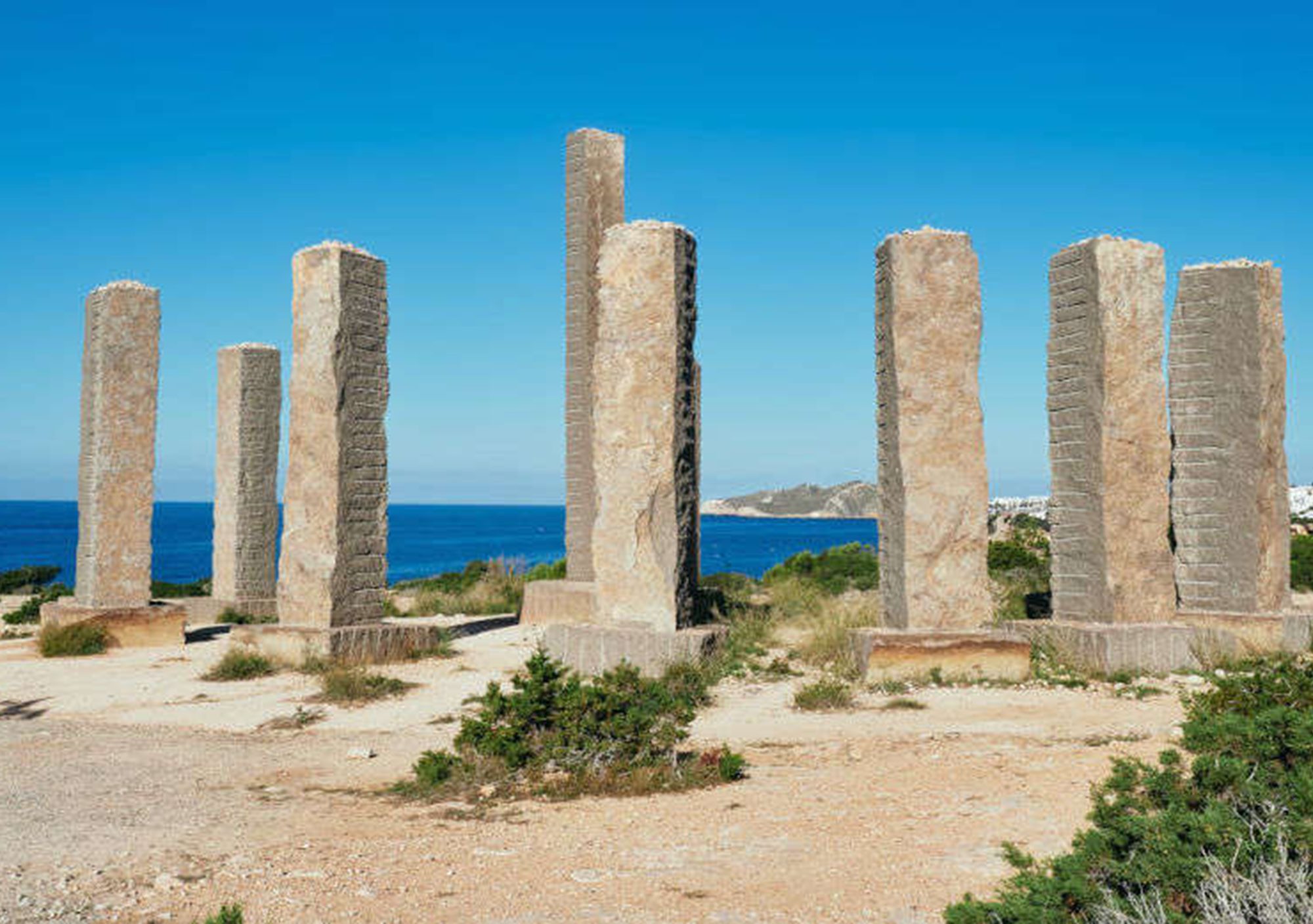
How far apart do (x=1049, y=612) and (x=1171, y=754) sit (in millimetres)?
8363

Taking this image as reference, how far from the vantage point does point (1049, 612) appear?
12148 millimetres

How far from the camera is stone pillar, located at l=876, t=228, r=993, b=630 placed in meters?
9.20

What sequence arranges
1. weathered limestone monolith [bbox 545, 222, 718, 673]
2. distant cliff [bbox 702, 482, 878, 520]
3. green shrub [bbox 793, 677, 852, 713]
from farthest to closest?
distant cliff [bbox 702, 482, 878, 520] < weathered limestone monolith [bbox 545, 222, 718, 673] < green shrub [bbox 793, 677, 852, 713]

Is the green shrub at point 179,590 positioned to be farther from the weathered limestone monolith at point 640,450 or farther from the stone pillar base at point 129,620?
the weathered limestone monolith at point 640,450

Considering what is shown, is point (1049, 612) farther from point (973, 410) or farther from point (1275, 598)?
point (973, 410)

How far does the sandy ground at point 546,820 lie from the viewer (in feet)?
14.0

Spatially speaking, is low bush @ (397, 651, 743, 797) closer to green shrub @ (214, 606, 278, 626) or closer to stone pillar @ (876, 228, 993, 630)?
stone pillar @ (876, 228, 993, 630)

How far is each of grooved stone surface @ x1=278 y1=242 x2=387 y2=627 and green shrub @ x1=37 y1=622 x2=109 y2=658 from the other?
2.85 metres

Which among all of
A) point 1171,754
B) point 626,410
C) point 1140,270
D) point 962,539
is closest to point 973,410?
point 962,539

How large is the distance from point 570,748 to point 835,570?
532 inches

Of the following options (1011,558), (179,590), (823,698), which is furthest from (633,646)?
(179,590)

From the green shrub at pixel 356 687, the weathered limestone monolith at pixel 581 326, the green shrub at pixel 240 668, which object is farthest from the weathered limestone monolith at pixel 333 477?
the weathered limestone monolith at pixel 581 326

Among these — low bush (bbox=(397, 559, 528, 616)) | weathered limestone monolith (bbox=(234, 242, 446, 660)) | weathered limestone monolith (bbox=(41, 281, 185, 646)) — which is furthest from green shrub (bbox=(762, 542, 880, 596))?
weathered limestone monolith (bbox=(41, 281, 185, 646))

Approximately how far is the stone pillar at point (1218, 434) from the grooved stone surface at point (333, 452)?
25.8 ft
